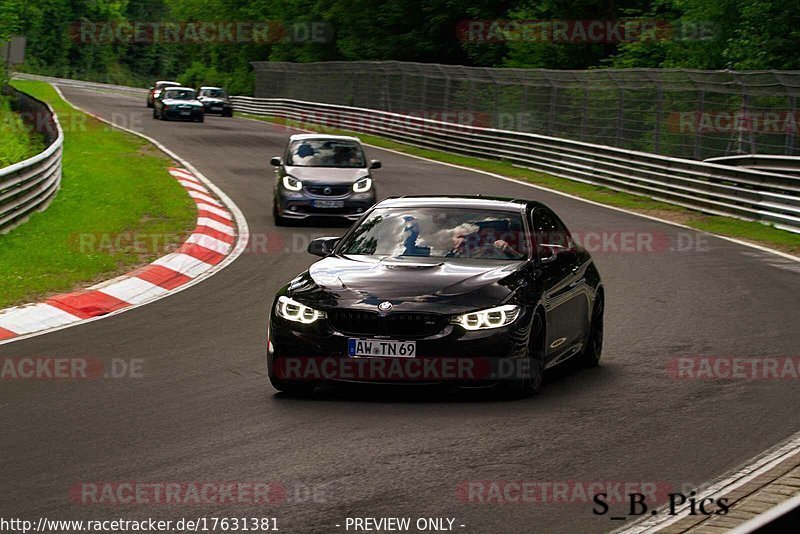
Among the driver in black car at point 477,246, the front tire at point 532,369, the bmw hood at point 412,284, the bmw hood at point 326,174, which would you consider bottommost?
the bmw hood at point 326,174

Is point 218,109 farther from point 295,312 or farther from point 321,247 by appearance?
point 295,312

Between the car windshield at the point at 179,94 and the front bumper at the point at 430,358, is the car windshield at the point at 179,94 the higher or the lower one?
the lower one

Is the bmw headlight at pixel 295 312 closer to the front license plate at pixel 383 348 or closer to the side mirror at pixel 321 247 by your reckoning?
the front license plate at pixel 383 348

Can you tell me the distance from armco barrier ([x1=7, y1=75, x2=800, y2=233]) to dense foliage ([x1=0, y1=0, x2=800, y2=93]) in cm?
561

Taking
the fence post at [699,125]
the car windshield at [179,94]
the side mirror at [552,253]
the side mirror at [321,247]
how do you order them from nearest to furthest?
1. the side mirror at [552,253]
2. the side mirror at [321,247]
3. the fence post at [699,125]
4. the car windshield at [179,94]

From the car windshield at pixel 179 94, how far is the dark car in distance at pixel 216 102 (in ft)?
23.6

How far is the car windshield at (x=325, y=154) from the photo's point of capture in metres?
23.9

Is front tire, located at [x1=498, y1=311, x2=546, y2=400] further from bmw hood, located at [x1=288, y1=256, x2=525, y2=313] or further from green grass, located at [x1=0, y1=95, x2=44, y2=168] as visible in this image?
green grass, located at [x1=0, y1=95, x2=44, y2=168]

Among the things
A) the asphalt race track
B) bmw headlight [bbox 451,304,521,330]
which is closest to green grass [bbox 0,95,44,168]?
the asphalt race track

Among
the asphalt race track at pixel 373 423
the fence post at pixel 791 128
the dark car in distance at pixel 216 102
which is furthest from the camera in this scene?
the dark car in distance at pixel 216 102

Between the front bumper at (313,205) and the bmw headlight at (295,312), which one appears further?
the front bumper at (313,205)

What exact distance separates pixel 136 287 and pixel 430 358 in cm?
747

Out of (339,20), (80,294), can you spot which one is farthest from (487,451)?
(339,20)

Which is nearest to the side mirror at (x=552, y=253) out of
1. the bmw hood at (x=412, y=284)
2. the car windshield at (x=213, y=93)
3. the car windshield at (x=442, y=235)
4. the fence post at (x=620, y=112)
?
the car windshield at (x=442, y=235)
